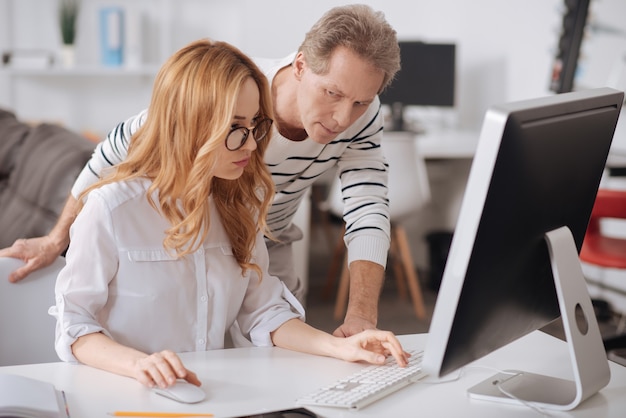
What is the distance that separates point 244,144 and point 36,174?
1444 mm

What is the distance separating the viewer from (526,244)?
115 centimetres

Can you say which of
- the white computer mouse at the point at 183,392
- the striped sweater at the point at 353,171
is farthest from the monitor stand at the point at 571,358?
the striped sweater at the point at 353,171

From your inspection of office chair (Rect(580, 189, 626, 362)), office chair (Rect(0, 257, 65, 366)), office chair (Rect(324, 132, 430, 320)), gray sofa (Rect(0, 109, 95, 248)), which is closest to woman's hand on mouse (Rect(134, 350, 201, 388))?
office chair (Rect(0, 257, 65, 366))

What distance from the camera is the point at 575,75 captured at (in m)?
4.18

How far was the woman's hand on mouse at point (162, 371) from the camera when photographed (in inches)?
46.8

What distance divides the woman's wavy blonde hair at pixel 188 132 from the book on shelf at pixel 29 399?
37 centimetres

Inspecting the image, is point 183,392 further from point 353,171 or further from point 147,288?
point 353,171

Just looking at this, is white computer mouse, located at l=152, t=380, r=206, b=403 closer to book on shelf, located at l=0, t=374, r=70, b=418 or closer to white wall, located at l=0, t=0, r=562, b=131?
book on shelf, located at l=0, t=374, r=70, b=418

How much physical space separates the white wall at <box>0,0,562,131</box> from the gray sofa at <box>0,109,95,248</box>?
78.8 inches

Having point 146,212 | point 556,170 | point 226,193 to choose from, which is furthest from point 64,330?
point 556,170

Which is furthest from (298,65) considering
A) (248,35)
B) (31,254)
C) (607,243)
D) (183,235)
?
(248,35)

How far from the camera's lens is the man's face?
1.58 meters

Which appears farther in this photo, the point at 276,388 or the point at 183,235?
the point at 183,235

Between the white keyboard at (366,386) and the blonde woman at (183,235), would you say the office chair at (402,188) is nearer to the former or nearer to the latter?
the blonde woman at (183,235)
